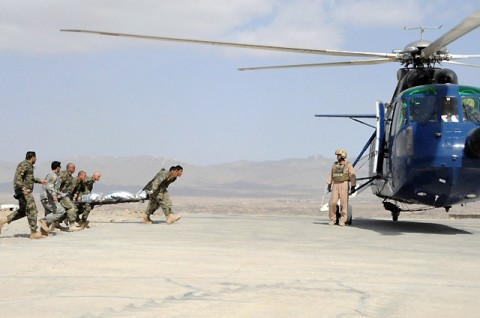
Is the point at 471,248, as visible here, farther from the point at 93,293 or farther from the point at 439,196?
the point at 93,293

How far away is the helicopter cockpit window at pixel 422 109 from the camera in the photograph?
13023mm

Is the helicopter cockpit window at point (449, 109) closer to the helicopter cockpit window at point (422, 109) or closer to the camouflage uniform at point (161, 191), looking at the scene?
the helicopter cockpit window at point (422, 109)

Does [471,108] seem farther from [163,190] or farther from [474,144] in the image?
[163,190]

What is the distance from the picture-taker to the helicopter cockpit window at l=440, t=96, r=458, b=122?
42.3ft

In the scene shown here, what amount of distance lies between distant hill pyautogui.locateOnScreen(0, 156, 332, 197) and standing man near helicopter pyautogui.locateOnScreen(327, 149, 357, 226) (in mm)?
102215

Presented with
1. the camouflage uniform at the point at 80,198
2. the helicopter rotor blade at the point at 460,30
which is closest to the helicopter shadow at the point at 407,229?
the helicopter rotor blade at the point at 460,30

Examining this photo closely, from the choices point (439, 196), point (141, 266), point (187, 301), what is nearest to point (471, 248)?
point (439, 196)

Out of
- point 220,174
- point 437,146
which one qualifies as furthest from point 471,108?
point 220,174

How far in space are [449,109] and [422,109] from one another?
49 cm

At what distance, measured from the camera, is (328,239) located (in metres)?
11.9

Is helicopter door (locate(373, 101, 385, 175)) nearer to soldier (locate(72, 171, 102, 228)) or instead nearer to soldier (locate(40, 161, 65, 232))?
soldier (locate(72, 171, 102, 228))

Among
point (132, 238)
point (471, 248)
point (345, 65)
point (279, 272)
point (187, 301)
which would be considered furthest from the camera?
point (345, 65)

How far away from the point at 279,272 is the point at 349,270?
0.82 m

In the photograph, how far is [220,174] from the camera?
154 metres
